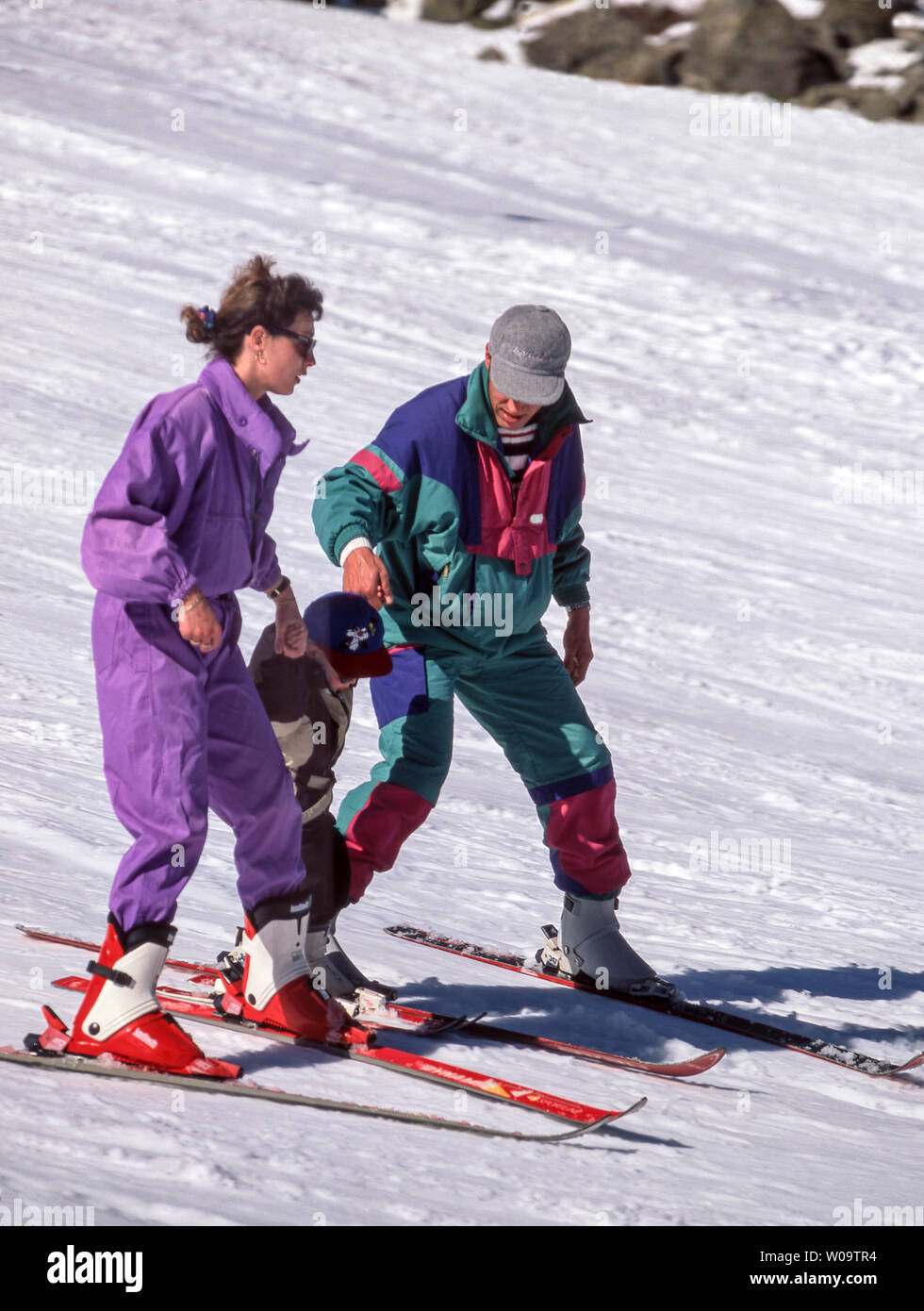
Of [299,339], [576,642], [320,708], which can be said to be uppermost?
[299,339]

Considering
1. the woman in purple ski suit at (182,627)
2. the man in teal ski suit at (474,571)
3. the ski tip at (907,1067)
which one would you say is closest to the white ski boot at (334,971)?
the man in teal ski suit at (474,571)

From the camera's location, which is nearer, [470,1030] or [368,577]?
[368,577]

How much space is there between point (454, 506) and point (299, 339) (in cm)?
85

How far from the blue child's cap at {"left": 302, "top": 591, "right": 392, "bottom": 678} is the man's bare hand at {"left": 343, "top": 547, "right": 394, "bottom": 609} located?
31 mm

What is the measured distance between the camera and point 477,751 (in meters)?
7.62

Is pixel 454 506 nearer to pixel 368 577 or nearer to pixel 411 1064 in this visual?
pixel 368 577

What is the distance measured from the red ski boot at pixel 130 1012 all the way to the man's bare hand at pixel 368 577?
3.14 feet

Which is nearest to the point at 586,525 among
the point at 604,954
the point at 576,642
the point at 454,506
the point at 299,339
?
the point at 576,642

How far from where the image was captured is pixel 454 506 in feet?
13.4

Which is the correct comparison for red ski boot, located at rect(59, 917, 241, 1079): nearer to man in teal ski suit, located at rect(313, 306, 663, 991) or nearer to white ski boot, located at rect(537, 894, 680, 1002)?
man in teal ski suit, located at rect(313, 306, 663, 991)

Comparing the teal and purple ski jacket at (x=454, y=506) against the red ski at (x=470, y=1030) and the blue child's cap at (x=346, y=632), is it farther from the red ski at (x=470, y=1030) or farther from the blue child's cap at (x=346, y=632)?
the red ski at (x=470, y=1030)

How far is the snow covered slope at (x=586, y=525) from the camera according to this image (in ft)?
10.7

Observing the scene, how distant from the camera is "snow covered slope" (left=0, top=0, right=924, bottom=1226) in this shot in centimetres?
325

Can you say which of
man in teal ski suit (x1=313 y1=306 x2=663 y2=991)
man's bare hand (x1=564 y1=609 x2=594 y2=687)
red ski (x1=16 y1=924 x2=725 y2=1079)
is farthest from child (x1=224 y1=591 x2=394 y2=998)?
man's bare hand (x1=564 y1=609 x2=594 y2=687)
